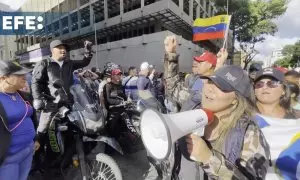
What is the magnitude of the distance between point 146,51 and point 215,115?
22.6 m

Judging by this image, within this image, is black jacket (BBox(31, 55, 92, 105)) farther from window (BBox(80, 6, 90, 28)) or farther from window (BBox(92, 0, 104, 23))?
window (BBox(80, 6, 90, 28))

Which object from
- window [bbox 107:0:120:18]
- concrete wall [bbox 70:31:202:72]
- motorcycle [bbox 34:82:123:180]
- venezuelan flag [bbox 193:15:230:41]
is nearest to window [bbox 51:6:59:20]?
window [bbox 107:0:120:18]

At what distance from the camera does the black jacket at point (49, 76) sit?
161 inches

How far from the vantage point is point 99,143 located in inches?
148

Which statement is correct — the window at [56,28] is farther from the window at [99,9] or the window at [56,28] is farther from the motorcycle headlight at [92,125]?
the motorcycle headlight at [92,125]

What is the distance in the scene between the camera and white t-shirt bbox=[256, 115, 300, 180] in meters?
2.02

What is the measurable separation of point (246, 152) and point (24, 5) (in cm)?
6885

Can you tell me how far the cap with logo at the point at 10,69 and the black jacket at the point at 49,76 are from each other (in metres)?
0.86

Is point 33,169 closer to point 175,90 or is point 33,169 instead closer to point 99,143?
point 99,143

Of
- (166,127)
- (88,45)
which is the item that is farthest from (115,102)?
(166,127)

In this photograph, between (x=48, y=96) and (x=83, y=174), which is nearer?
(x=83, y=174)

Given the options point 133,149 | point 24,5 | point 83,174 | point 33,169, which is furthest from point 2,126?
point 24,5

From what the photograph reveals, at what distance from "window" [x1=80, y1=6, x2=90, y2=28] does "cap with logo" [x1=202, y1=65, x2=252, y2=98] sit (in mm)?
36410

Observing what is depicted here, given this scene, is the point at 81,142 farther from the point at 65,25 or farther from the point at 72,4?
the point at 72,4
